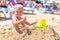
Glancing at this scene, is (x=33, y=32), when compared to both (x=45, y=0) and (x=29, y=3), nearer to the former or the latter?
(x=29, y=3)

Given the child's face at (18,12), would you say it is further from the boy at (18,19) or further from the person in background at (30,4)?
the person in background at (30,4)

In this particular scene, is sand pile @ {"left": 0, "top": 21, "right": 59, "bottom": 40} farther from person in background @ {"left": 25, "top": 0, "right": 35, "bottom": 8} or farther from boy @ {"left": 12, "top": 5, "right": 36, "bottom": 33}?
person in background @ {"left": 25, "top": 0, "right": 35, "bottom": 8}

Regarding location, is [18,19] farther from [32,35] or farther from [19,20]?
[32,35]

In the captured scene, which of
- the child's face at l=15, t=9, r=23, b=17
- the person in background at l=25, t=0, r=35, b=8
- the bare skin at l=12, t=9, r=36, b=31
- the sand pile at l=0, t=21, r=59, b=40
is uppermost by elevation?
the child's face at l=15, t=9, r=23, b=17

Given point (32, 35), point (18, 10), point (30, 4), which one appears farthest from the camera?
point (30, 4)

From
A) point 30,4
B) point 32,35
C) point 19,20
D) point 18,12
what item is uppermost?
point 18,12

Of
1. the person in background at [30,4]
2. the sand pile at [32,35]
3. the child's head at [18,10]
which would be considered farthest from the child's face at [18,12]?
the person in background at [30,4]

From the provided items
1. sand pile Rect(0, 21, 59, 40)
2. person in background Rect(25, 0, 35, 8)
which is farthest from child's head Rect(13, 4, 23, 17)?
person in background Rect(25, 0, 35, 8)

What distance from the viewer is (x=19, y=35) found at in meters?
3.73

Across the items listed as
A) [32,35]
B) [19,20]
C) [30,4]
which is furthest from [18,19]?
[30,4]

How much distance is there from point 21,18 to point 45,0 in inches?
567

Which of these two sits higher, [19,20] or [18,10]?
[18,10]

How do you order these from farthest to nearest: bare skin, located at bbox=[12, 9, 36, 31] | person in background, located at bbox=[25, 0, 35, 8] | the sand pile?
person in background, located at bbox=[25, 0, 35, 8]
bare skin, located at bbox=[12, 9, 36, 31]
the sand pile

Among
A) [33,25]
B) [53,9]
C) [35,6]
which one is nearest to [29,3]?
[35,6]
